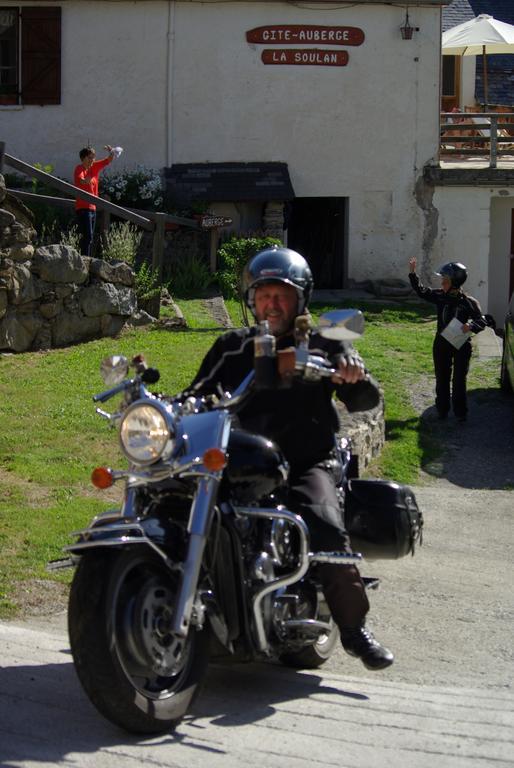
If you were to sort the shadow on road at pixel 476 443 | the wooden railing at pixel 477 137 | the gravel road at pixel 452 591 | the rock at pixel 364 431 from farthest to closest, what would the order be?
1. the wooden railing at pixel 477 137
2. the shadow on road at pixel 476 443
3. the rock at pixel 364 431
4. the gravel road at pixel 452 591

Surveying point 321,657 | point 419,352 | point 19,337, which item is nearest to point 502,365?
point 419,352

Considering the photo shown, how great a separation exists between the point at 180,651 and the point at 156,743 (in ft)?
1.06

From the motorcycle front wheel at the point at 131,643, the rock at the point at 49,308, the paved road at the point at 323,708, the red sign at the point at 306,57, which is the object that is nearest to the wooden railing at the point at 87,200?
the rock at the point at 49,308

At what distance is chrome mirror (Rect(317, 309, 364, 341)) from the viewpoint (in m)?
4.21

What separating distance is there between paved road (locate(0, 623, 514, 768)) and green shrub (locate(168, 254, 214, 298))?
11977mm

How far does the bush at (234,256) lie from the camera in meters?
17.5

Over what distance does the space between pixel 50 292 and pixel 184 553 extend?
841 centimetres

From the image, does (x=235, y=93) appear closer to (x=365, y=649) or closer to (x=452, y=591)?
(x=452, y=591)

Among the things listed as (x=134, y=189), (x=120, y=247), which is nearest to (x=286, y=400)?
(x=120, y=247)

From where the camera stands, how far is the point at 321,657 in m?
5.30

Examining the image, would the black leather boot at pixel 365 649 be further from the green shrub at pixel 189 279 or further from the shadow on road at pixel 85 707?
the green shrub at pixel 189 279

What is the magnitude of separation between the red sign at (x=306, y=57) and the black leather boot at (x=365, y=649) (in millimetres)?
16968

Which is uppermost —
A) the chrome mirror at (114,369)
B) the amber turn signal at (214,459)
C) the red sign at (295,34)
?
the red sign at (295,34)

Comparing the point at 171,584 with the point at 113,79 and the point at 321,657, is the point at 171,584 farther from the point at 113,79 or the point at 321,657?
the point at 113,79
